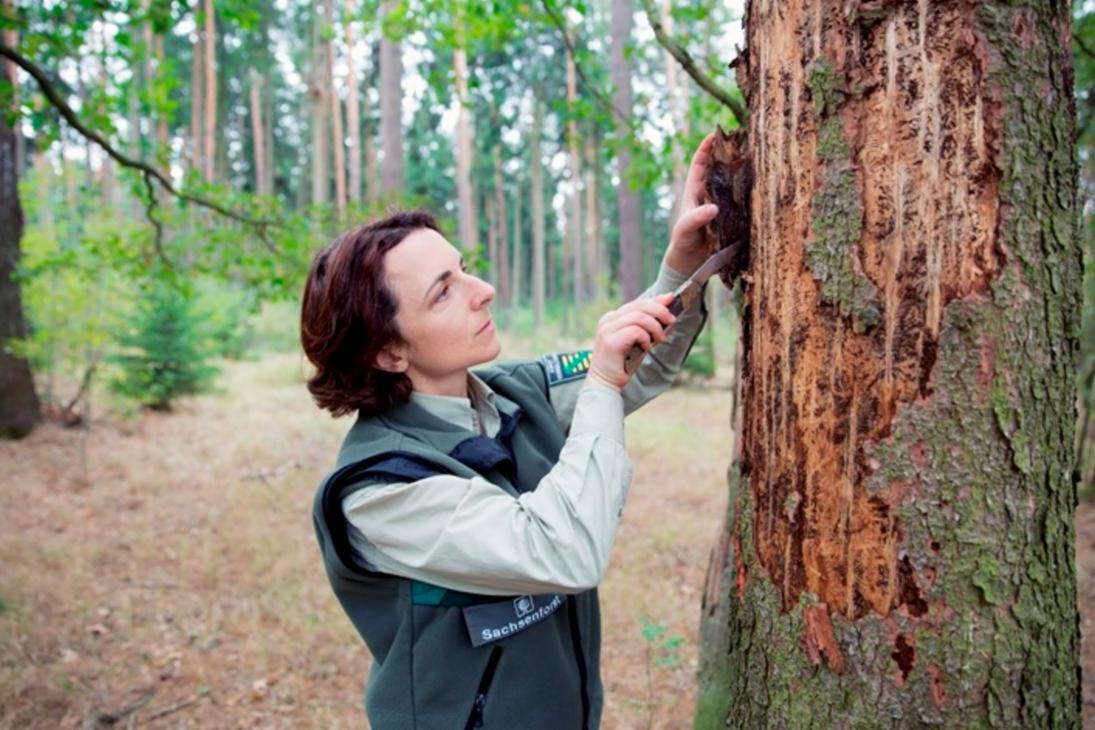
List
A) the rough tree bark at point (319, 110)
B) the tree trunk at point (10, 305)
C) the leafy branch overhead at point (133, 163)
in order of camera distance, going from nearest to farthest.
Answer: the leafy branch overhead at point (133, 163)
the tree trunk at point (10, 305)
the rough tree bark at point (319, 110)

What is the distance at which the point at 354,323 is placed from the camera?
1.71 metres

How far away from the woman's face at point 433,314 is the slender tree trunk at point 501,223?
28.0 meters

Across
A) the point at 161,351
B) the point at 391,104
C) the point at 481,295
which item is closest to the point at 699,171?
the point at 481,295

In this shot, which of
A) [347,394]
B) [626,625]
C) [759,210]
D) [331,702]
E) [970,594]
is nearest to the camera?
[970,594]

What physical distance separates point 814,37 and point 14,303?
949 cm

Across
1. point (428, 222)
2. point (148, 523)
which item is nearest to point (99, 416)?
point (148, 523)

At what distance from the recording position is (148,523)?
666cm

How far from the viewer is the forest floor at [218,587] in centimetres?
391

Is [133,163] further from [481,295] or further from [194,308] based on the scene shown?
[194,308]

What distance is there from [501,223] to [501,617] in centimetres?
3087

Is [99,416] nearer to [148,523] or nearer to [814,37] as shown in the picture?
[148,523]

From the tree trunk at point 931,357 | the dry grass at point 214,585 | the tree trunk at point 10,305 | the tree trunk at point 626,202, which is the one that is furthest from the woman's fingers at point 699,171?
the tree trunk at point 626,202

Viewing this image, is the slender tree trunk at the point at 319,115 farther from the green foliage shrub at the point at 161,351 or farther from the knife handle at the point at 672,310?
the knife handle at the point at 672,310

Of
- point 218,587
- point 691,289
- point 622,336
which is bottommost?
point 218,587
